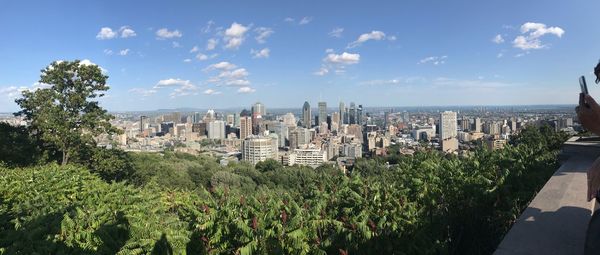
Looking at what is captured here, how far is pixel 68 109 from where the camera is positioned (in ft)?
41.1

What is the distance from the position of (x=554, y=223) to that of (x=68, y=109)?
13.7m

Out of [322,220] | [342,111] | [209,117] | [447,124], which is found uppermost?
[342,111]

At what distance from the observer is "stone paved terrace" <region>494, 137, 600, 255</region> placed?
169 centimetres

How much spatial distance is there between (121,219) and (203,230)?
88 centimetres

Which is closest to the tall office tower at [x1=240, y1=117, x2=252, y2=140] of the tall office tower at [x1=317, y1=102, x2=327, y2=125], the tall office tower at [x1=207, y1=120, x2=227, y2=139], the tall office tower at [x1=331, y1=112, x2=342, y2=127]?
the tall office tower at [x1=207, y1=120, x2=227, y2=139]

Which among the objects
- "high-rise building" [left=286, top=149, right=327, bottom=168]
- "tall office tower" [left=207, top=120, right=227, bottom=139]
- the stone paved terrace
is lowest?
"high-rise building" [left=286, top=149, right=327, bottom=168]

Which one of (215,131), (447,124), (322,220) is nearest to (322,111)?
Answer: (215,131)

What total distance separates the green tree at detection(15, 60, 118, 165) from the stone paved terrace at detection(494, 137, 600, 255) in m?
12.7

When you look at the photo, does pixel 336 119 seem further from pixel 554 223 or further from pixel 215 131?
pixel 554 223

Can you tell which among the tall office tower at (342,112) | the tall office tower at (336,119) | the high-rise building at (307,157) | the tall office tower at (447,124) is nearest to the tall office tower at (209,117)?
the tall office tower at (336,119)

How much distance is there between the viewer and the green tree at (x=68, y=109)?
39.0 feet

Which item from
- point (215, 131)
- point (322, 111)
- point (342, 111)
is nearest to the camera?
point (215, 131)

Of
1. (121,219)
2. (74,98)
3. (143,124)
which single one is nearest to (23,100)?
(74,98)

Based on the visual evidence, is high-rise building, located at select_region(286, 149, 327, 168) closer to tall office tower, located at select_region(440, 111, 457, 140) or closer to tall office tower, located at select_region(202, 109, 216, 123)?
tall office tower, located at select_region(440, 111, 457, 140)
